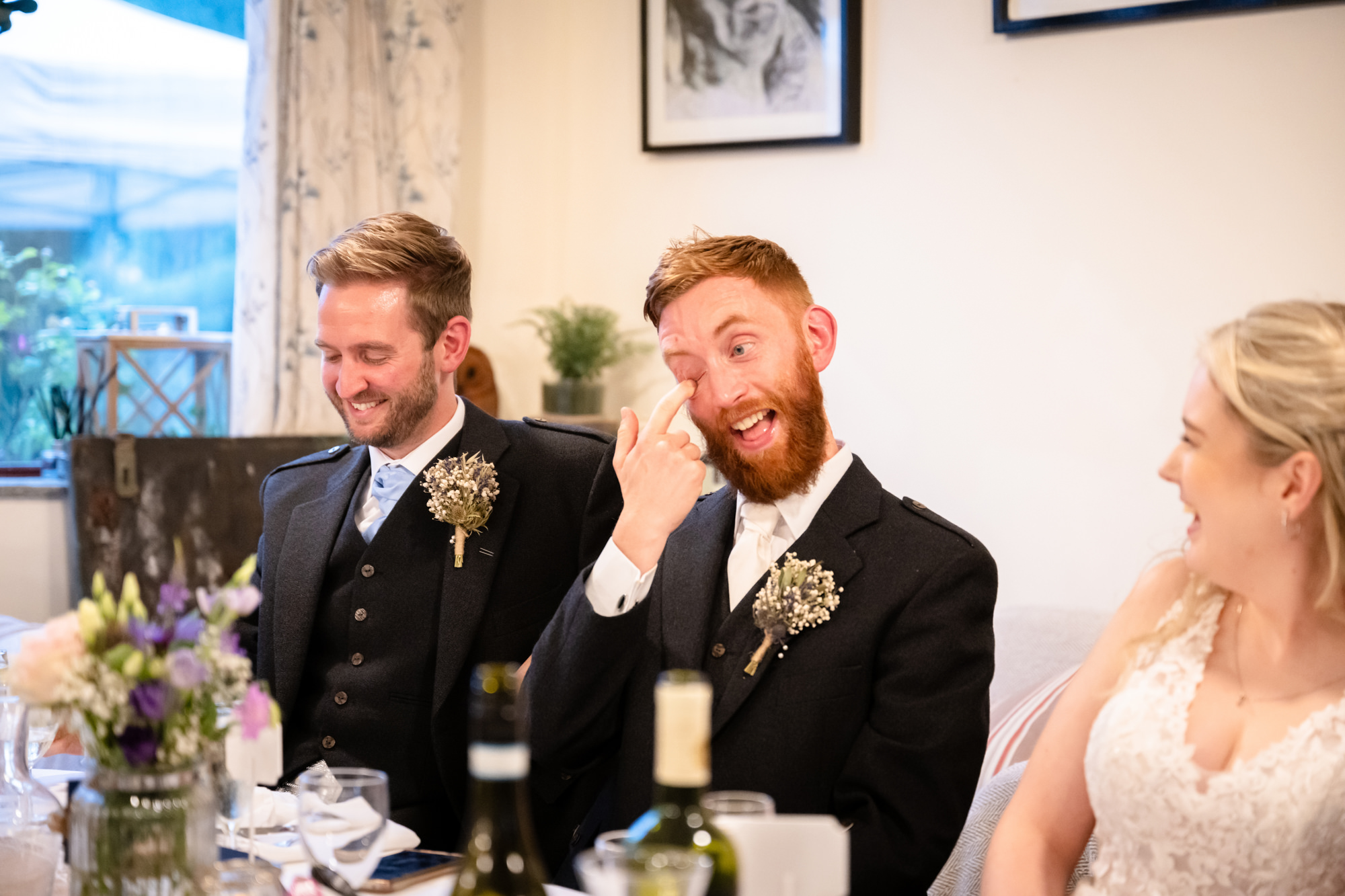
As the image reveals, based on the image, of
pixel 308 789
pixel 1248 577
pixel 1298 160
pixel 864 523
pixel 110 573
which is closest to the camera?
pixel 308 789

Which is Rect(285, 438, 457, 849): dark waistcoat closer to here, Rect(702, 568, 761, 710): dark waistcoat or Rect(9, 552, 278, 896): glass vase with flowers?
Rect(702, 568, 761, 710): dark waistcoat

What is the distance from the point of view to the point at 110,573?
3.49m

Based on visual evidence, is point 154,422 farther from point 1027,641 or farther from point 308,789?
point 308,789

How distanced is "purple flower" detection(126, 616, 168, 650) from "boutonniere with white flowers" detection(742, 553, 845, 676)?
82 cm

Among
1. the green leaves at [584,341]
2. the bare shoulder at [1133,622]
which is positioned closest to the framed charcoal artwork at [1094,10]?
the green leaves at [584,341]

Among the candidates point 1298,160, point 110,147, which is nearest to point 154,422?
point 110,147

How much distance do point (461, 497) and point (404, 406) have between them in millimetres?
200

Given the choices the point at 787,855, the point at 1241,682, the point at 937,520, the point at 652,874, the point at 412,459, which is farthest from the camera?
the point at 412,459

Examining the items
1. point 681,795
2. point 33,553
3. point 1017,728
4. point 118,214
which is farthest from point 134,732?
point 118,214

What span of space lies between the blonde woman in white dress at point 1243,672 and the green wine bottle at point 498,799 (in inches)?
31.4

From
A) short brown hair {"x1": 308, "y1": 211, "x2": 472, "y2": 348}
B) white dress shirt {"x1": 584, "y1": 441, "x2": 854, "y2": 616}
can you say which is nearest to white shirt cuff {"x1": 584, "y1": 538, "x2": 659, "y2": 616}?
white dress shirt {"x1": 584, "y1": 441, "x2": 854, "y2": 616}

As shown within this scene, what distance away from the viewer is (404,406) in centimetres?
214

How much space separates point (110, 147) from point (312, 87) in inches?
26.3

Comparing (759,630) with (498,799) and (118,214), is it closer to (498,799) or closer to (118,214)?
(498,799)
